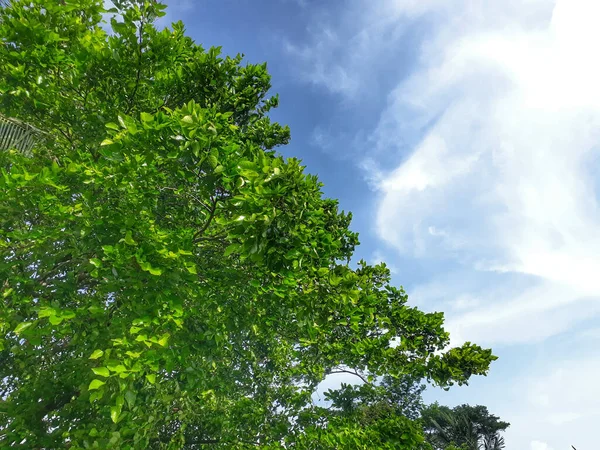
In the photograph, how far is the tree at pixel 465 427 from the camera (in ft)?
98.7

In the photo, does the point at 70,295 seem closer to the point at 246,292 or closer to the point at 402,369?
the point at 246,292

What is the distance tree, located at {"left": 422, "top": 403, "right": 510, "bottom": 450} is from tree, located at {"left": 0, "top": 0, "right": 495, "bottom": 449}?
26504mm

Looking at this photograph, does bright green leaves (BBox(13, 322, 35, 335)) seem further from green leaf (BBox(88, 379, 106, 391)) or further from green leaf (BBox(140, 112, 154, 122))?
green leaf (BBox(140, 112, 154, 122))

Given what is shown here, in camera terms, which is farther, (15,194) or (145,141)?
(15,194)

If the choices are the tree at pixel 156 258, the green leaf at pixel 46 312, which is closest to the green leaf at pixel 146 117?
the tree at pixel 156 258

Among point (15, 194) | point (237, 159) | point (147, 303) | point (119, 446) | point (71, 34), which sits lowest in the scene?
point (119, 446)

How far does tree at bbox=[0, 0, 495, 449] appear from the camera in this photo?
13.2 feet

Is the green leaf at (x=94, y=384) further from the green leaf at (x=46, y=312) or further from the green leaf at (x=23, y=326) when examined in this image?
the green leaf at (x=23, y=326)

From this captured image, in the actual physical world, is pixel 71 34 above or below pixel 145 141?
above

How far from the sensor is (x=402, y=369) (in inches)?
311

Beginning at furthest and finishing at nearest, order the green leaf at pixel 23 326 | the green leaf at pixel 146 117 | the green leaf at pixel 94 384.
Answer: the green leaf at pixel 146 117 < the green leaf at pixel 23 326 < the green leaf at pixel 94 384

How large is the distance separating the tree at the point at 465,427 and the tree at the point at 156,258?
1043 inches

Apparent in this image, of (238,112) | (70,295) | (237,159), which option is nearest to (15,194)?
(70,295)

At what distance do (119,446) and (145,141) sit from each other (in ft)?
13.3
